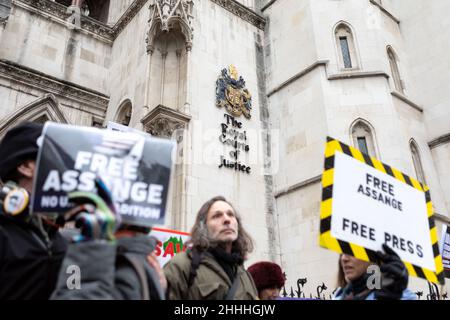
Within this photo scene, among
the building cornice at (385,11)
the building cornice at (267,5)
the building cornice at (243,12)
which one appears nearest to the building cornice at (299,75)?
the building cornice at (243,12)

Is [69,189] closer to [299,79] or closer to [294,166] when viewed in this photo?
[294,166]

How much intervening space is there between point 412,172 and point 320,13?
6085 millimetres

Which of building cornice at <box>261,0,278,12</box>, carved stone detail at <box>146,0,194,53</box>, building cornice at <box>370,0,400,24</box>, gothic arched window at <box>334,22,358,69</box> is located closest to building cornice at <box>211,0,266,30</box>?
building cornice at <box>261,0,278,12</box>

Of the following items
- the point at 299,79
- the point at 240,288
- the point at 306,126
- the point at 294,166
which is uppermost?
the point at 299,79

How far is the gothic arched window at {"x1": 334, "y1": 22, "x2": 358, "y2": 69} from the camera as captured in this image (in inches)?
464

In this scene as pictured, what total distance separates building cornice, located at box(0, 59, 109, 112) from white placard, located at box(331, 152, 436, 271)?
12025mm

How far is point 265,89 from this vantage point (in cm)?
1339

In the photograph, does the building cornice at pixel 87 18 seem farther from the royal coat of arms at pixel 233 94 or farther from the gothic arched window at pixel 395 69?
the gothic arched window at pixel 395 69

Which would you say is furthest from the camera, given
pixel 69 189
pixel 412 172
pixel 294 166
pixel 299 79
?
pixel 299 79

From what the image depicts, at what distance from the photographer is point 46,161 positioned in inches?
72.8

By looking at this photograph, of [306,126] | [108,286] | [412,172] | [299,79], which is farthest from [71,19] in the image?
[108,286]

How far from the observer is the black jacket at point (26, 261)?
5.62ft

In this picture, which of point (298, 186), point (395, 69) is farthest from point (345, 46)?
point (298, 186)

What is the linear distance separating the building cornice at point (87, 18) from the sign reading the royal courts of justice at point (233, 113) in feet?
15.2
